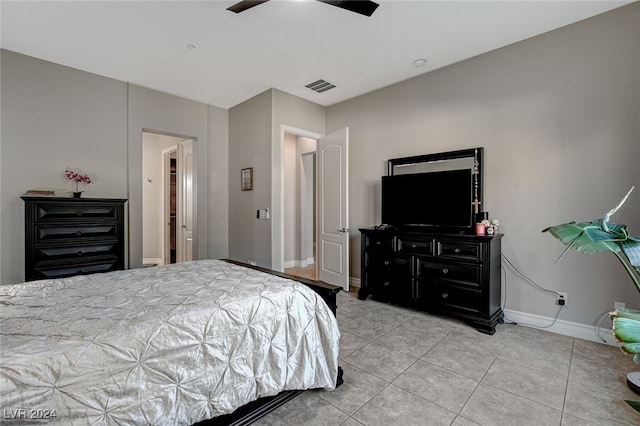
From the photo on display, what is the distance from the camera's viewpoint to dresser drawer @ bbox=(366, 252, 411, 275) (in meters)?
3.31

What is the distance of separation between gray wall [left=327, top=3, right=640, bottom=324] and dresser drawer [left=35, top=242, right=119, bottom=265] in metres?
3.94

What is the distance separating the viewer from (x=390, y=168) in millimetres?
3865

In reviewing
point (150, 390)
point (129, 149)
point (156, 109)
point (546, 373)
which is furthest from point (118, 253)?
point (546, 373)

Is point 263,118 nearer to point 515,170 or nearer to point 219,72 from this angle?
point 219,72

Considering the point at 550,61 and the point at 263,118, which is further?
the point at 263,118

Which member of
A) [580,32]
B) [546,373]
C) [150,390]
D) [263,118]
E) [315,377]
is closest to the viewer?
[150,390]

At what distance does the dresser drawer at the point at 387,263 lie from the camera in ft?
10.9

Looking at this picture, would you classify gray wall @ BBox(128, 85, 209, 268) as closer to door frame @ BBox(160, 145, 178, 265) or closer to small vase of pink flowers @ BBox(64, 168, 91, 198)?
small vase of pink flowers @ BBox(64, 168, 91, 198)

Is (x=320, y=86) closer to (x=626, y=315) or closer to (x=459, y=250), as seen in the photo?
(x=459, y=250)

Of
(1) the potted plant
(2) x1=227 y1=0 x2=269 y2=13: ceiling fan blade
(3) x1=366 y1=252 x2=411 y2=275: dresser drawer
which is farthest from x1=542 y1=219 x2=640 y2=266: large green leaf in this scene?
(2) x1=227 y1=0 x2=269 y2=13: ceiling fan blade

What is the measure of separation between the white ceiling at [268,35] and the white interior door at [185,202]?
147 centimetres

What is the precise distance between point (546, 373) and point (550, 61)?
276 cm

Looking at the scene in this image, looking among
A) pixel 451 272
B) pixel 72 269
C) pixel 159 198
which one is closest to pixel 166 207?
pixel 159 198

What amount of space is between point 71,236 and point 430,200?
12.9ft
